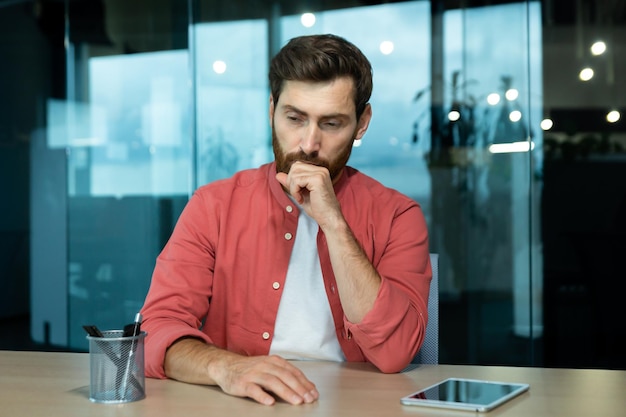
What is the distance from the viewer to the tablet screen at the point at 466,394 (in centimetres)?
139

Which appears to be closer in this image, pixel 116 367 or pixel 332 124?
pixel 116 367

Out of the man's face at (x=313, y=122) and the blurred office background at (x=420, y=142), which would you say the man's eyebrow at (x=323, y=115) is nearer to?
the man's face at (x=313, y=122)

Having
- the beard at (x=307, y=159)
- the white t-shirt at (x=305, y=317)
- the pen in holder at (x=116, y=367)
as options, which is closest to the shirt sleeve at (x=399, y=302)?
the white t-shirt at (x=305, y=317)

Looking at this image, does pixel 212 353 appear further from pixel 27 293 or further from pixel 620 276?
pixel 27 293

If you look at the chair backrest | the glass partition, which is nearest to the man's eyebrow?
the chair backrest

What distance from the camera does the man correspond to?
187cm

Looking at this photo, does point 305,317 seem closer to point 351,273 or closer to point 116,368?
point 351,273

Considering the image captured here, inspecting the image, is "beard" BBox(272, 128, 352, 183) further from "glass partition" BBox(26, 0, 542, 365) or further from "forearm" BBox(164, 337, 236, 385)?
"glass partition" BBox(26, 0, 542, 365)

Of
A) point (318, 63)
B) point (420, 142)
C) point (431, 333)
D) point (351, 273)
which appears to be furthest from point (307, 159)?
point (420, 142)

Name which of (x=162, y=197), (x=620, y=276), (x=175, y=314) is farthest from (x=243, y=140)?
(x=175, y=314)

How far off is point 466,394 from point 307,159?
773 mm

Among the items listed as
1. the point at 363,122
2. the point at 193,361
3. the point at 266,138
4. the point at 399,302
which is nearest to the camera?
the point at 193,361

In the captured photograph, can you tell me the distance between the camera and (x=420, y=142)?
4574 mm

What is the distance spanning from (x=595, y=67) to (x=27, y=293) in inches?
146
